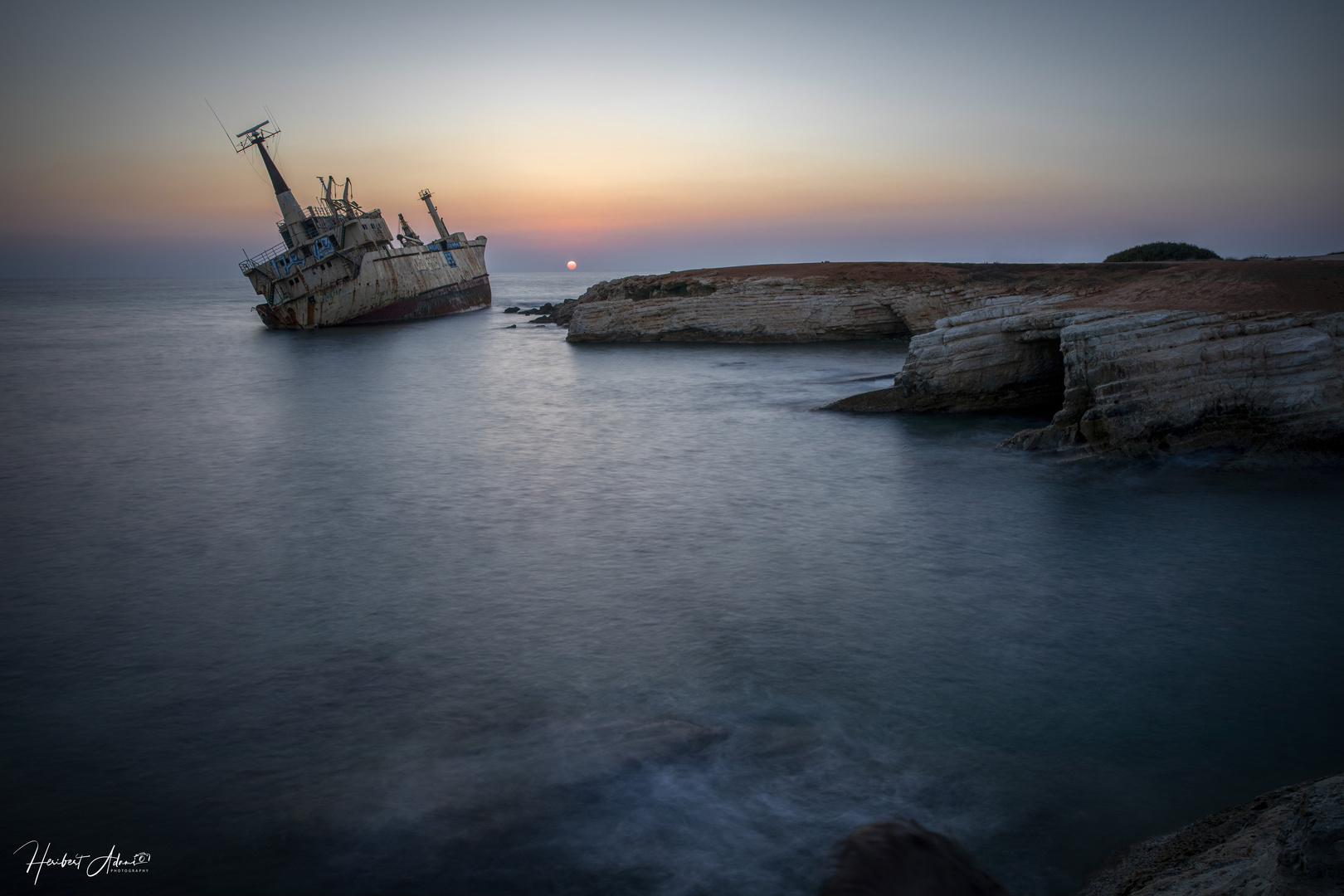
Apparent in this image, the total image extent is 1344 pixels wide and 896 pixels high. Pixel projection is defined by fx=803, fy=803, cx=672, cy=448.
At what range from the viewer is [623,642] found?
722 centimetres

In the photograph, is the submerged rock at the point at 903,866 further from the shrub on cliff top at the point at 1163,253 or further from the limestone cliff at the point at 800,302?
the shrub on cliff top at the point at 1163,253

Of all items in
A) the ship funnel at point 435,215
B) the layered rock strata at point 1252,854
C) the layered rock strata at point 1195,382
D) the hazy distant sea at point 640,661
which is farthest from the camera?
the ship funnel at point 435,215

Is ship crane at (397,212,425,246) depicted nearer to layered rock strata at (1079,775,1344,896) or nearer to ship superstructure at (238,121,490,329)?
ship superstructure at (238,121,490,329)

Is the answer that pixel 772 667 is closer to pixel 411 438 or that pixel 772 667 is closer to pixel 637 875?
pixel 637 875

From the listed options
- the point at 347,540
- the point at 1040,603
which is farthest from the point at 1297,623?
the point at 347,540

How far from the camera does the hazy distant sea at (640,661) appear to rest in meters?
4.64

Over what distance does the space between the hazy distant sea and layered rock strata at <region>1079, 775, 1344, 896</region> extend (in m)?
0.40

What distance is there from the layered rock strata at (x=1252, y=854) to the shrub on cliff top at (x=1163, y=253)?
3692 cm

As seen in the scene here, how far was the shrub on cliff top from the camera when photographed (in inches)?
1400

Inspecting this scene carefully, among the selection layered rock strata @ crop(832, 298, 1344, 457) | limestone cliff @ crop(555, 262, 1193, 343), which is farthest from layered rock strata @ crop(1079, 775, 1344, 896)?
limestone cliff @ crop(555, 262, 1193, 343)

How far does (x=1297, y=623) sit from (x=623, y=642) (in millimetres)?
6047

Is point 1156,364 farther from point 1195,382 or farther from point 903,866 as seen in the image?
point 903,866

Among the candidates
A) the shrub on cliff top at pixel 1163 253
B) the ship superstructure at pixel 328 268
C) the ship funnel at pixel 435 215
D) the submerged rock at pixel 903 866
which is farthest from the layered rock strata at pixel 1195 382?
the ship funnel at pixel 435 215

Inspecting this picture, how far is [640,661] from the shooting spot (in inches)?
270
